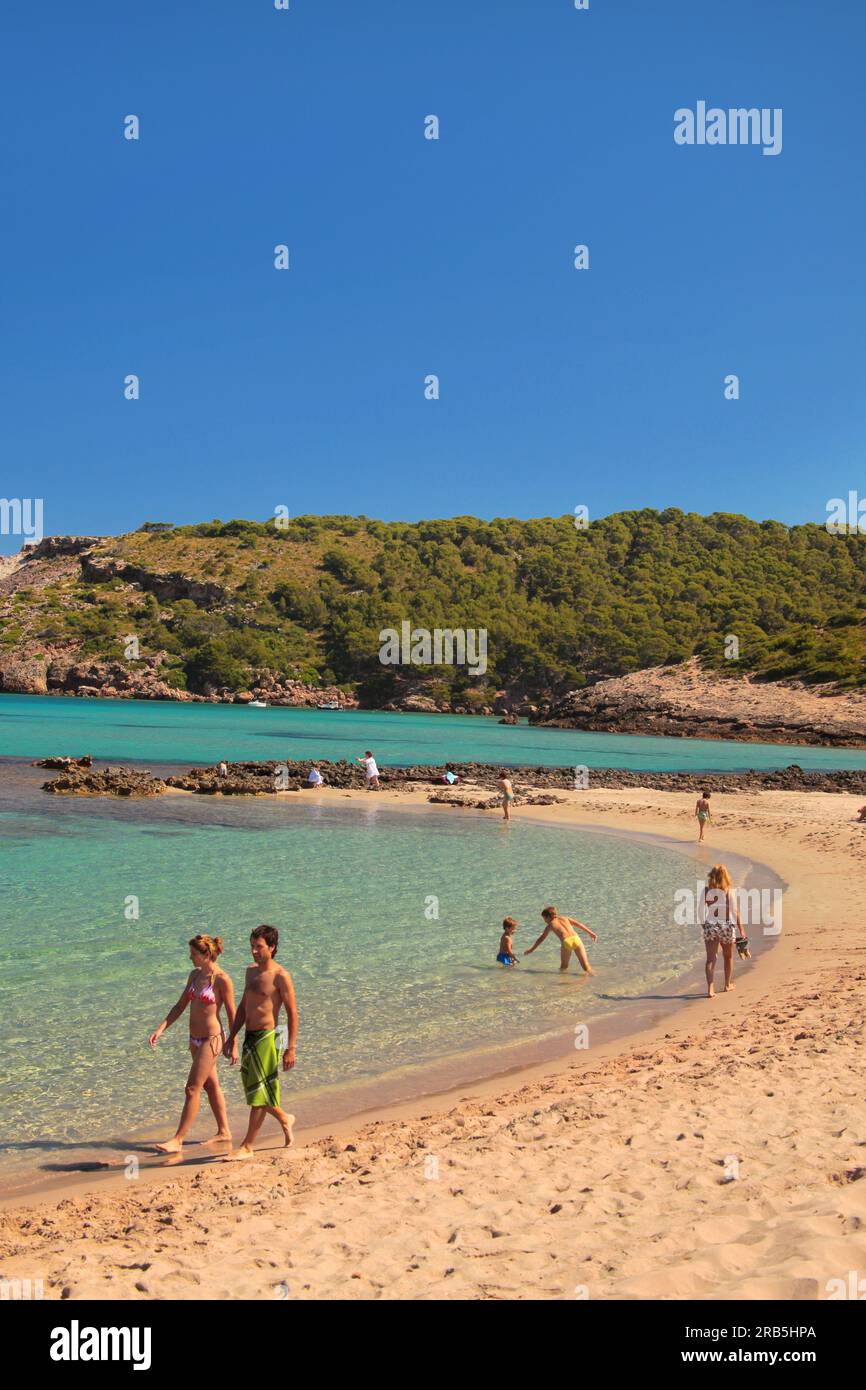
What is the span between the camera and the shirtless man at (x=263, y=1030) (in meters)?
7.07

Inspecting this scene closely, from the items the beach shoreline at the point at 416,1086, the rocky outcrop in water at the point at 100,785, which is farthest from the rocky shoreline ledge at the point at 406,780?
the beach shoreline at the point at 416,1086

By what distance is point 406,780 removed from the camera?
3981 cm

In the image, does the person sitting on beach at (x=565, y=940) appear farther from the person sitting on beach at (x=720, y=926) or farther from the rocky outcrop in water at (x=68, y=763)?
the rocky outcrop in water at (x=68, y=763)

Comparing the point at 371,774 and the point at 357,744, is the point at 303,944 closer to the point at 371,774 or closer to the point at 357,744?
the point at 371,774

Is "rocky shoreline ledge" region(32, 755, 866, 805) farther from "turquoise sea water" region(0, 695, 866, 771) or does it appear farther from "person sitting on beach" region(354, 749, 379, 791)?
"turquoise sea water" region(0, 695, 866, 771)

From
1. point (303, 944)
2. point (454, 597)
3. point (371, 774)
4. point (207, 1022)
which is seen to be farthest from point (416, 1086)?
point (454, 597)

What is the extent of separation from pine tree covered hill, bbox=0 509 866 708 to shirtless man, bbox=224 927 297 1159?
91044 mm

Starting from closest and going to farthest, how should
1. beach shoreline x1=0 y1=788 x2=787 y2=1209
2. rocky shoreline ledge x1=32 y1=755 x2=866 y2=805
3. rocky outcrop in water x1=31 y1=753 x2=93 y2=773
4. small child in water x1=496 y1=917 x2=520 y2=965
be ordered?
beach shoreline x1=0 y1=788 x2=787 y2=1209 → small child in water x1=496 y1=917 x2=520 y2=965 → rocky shoreline ledge x1=32 y1=755 x2=866 y2=805 → rocky outcrop in water x1=31 y1=753 x2=93 y2=773

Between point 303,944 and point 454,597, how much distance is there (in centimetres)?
13354

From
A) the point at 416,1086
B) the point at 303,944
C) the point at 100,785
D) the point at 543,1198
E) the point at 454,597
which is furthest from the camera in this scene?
the point at 454,597

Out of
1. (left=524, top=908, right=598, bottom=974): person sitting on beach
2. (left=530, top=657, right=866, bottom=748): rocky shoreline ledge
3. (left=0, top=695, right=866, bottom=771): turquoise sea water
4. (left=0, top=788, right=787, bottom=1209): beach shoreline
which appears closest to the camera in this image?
(left=0, top=788, right=787, bottom=1209): beach shoreline

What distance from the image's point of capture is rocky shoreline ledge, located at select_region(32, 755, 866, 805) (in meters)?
33.7

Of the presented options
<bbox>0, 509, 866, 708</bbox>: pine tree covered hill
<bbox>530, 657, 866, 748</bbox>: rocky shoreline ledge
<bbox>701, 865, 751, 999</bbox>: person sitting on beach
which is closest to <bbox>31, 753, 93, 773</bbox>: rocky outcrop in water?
<bbox>701, 865, 751, 999</bbox>: person sitting on beach

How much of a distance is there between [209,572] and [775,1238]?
15656cm
